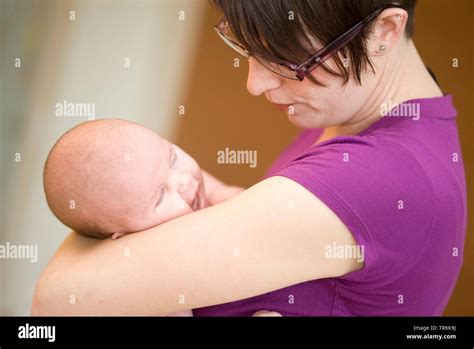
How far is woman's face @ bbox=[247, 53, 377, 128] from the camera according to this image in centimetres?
109

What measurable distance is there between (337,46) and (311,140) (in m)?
0.52

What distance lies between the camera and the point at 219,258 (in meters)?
0.95

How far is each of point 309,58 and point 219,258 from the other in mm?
373

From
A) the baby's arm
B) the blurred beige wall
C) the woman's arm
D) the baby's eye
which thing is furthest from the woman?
the blurred beige wall

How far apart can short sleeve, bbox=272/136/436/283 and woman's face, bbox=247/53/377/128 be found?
0.45 ft

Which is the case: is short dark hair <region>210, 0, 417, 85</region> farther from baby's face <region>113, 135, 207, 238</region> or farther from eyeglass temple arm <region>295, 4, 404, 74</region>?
baby's face <region>113, 135, 207, 238</region>

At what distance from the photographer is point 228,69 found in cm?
174

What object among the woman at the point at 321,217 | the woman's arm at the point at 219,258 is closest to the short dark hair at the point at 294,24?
the woman at the point at 321,217

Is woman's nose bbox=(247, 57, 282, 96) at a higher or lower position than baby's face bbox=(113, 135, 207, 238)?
higher

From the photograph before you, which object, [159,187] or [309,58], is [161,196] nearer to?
[159,187]

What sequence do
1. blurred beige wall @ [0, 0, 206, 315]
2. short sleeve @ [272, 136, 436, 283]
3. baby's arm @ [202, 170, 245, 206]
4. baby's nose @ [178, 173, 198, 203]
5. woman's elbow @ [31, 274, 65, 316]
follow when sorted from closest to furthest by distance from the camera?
short sleeve @ [272, 136, 436, 283]
woman's elbow @ [31, 274, 65, 316]
baby's nose @ [178, 173, 198, 203]
baby's arm @ [202, 170, 245, 206]
blurred beige wall @ [0, 0, 206, 315]

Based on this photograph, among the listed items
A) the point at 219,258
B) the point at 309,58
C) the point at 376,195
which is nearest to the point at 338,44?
the point at 309,58
